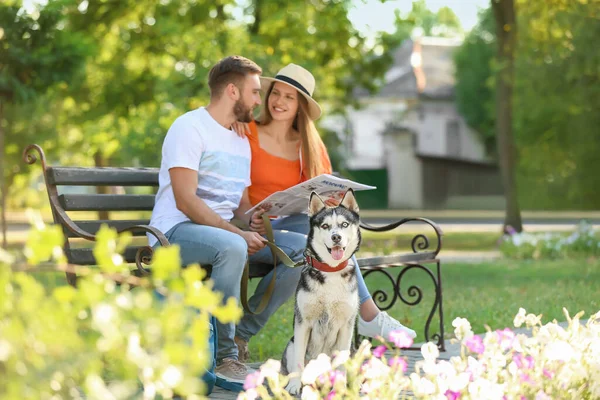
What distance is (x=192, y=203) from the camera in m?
5.52

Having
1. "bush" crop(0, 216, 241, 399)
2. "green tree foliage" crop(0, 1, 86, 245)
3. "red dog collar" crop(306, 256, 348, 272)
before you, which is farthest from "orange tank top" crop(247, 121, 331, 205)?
"green tree foliage" crop(0, 1, 86, 245)

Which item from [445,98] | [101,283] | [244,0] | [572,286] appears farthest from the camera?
[445,98]

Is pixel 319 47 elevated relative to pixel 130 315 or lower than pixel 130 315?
elevated

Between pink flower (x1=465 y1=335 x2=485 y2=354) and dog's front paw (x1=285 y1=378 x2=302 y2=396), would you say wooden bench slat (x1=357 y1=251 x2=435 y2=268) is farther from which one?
pink flower (x1=465 y1=335 x2=485 y2=354)

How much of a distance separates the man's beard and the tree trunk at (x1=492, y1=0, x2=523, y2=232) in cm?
1594

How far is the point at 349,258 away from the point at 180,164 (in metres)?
1.11

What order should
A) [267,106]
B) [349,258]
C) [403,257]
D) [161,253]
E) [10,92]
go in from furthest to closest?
1. [10,92]
2. [403,257]
3. [267,106]
4. [349,258]
5. [161,253]

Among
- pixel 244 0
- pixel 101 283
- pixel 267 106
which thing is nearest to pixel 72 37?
pixel 244 0

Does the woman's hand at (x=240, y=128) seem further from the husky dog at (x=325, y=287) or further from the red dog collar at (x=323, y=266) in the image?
the red dog collar at (x=323, y=266)

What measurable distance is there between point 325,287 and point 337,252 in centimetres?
20

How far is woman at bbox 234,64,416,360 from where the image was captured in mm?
6145

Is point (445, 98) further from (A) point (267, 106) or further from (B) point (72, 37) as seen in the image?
(A) point (267, 106)

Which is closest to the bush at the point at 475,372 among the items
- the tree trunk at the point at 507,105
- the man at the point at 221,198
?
the man at the point at 221,198

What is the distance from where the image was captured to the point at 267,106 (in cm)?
625
